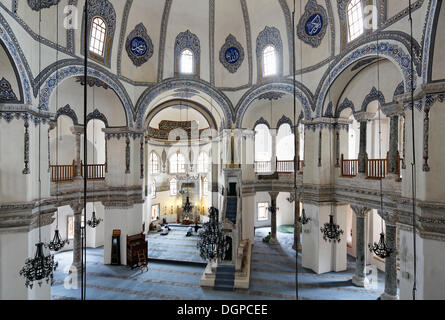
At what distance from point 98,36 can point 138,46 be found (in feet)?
6.55

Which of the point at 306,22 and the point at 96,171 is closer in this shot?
the point at 306,22

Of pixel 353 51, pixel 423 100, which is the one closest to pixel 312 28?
pixel 353 51

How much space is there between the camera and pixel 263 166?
48.8 ft

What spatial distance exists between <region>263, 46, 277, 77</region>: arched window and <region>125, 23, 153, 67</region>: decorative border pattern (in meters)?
5.94

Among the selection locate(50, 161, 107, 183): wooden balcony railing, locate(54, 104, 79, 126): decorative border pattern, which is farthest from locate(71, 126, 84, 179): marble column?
locate(54, 104, 79, 126): decorative border pattern

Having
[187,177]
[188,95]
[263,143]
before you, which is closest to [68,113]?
[188,95]

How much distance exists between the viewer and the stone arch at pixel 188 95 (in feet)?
39.7

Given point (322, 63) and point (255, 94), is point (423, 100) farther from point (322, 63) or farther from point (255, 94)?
point (255, 94)

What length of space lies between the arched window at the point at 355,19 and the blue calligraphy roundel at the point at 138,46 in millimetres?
9292

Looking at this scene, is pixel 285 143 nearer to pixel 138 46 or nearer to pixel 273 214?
pixel 273 214

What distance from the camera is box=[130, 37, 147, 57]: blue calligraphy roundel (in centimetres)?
1166

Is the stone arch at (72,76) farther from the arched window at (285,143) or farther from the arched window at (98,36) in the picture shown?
the arched window at (285,143)

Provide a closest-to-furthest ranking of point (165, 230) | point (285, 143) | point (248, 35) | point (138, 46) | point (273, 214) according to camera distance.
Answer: point (138, 46)
point (248, 35)
point (273, 214)
point (285, 143)
point (165, 230)
